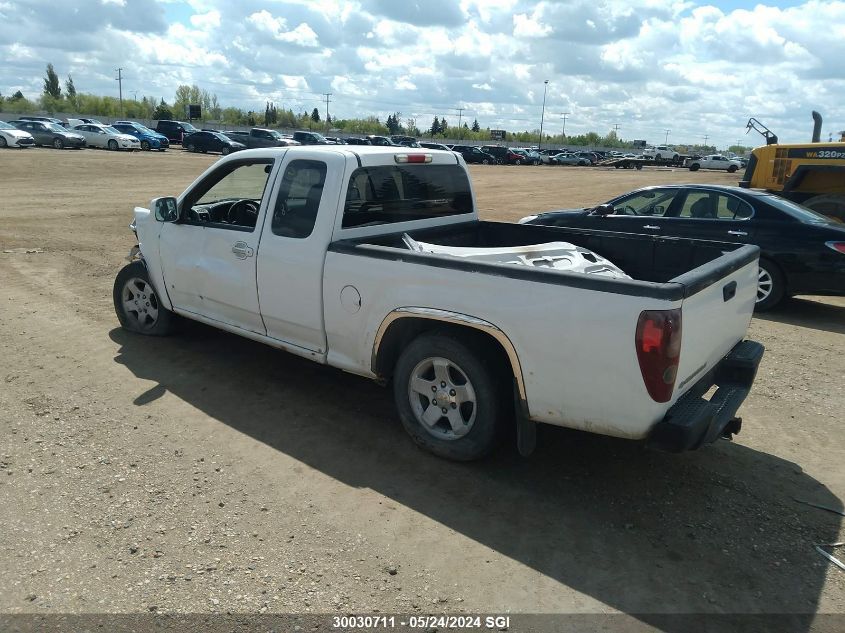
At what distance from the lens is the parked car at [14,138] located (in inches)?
1385

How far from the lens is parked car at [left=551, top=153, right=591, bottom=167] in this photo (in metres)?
63.1

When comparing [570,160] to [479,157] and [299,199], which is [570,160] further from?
[299,199]

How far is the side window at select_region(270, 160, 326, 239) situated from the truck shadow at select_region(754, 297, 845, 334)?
593cm

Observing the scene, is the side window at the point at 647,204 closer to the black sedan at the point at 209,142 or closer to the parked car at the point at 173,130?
the black sedan at the point at 209,142

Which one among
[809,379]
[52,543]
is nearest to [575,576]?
[52,543]

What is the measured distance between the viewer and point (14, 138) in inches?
1390

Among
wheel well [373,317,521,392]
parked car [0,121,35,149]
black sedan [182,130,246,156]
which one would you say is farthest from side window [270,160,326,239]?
black sedan [182,130,246,156]

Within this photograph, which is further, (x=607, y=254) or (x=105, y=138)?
(x=105, y=138)

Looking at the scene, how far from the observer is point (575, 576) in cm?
314

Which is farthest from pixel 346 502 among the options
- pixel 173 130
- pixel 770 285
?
pixel 173 130

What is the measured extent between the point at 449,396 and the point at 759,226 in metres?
5.98

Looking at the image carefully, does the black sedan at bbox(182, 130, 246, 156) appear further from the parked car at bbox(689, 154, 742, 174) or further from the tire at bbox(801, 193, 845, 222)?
the parked car at bbox(689, 154, 742, 174)

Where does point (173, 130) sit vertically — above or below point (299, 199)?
below

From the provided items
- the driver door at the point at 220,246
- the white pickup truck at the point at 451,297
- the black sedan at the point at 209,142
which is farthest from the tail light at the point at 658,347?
the black sedan at the point at 209,142
